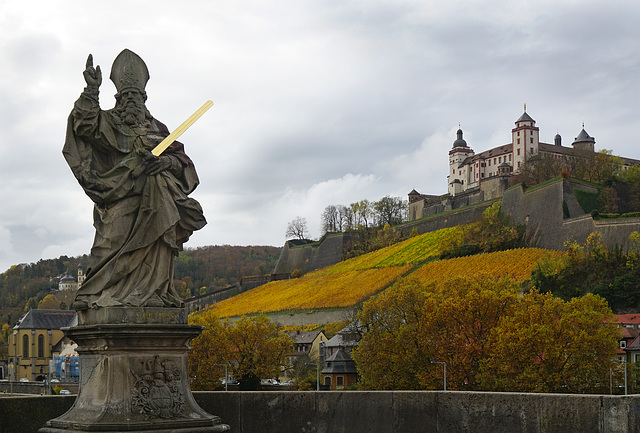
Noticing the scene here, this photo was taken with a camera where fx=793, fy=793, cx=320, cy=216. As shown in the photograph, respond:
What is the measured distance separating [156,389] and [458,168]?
457 feet

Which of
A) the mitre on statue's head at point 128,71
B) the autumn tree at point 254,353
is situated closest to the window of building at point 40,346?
the autumn tree at point 254,353

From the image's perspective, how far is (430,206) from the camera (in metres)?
123

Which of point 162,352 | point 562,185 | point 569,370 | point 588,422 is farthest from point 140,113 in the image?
point 562,185

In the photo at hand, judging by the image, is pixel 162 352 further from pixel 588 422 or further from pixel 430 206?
pixel 430 206

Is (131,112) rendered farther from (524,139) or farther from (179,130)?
(524,139)

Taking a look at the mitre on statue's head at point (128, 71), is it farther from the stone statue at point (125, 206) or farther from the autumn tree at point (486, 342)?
the autumn tree at point (486, 342)

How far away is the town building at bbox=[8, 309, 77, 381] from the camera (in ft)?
367

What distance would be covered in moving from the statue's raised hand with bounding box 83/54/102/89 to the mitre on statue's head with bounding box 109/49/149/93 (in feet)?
1.25

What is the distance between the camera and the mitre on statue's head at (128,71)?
28.2 feet

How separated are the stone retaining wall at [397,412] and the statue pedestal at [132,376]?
5.44 feet

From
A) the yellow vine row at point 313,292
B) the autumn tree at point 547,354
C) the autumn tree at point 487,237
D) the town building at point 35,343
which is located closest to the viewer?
the autumn tree at point 547,354

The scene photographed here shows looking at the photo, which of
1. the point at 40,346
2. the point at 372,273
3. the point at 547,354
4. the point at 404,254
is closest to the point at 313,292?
the point at 372,273

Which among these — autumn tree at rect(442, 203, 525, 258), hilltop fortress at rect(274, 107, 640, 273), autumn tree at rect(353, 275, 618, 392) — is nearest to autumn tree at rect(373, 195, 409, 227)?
hilltop fortress at rect(274, 107, 640, 273)

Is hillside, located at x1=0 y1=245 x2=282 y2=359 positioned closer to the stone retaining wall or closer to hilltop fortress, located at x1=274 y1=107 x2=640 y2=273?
hilltop fortress, located at x1=274 y1=107 x2=640 y2=273
